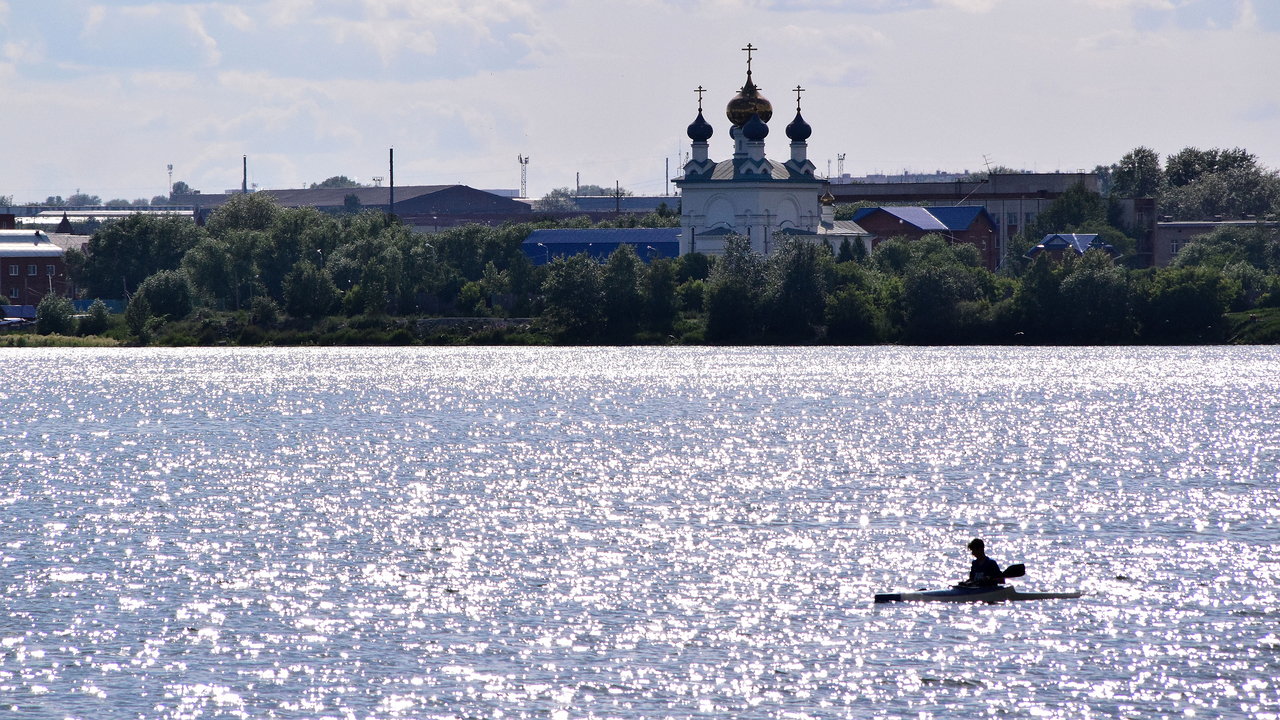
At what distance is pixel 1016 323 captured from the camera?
361 feet

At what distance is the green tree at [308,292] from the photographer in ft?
409

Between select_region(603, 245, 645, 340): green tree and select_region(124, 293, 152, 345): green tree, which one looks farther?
select_region(124, 293, 152, 345): green tree

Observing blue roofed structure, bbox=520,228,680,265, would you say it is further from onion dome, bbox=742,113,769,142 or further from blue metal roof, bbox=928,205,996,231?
blue metal roof, bbox=928,205,996,231

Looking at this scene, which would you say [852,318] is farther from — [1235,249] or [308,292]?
[1235,249]

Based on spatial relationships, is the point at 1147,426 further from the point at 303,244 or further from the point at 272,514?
the point at 303,244

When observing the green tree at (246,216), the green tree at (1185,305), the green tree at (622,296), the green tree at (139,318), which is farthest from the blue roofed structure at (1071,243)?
the green tree at (139,318)

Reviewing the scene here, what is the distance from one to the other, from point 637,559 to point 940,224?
13923 cm

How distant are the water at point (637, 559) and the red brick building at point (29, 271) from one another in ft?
281

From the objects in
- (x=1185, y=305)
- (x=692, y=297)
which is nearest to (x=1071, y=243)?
(x=1185, y=305)

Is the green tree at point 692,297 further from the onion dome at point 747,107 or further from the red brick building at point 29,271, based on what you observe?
the red brick building at point 29,271

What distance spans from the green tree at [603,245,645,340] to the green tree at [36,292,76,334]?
42.9 metres

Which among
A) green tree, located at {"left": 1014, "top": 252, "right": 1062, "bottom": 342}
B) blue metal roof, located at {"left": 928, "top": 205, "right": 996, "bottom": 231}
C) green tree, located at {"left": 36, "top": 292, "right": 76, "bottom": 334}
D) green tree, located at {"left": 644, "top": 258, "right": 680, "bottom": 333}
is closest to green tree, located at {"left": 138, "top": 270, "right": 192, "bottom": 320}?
green tree, located at {"left": 36, "top": 292, "right": 76, "bottom": 334}

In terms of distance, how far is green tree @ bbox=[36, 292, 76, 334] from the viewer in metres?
127

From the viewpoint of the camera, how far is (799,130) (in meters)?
143
